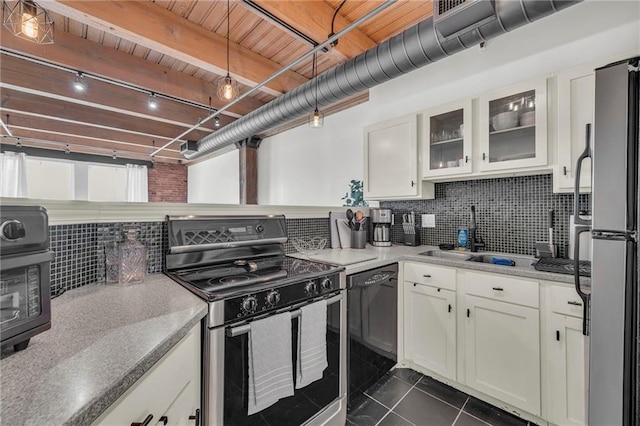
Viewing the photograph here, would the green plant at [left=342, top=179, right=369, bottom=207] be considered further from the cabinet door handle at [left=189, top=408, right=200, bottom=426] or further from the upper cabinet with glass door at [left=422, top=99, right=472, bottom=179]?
the cabinet door handle at [left=189, top=408, right=200, bottom=426]

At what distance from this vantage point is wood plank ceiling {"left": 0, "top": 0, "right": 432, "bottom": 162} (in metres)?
2.12

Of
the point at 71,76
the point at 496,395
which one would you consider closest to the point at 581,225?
the point at 496,395

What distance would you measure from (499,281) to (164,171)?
8520mm

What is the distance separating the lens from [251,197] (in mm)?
4953

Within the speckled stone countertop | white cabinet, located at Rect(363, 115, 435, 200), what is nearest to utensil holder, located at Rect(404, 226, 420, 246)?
white cabinet, located at Rect(363, 115, 435, 200)

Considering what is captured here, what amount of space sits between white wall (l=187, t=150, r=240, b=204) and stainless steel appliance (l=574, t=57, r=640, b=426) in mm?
5410

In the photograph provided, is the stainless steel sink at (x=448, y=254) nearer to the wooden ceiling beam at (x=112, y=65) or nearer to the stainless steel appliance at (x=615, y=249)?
the stainless steel appliance at (x=615, y=249)

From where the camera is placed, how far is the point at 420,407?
1.78 metres

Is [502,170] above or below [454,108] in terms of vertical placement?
below

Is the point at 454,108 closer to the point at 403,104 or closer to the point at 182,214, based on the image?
the point at 403,104

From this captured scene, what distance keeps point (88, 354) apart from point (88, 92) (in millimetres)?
4103

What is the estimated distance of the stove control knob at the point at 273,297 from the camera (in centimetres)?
122

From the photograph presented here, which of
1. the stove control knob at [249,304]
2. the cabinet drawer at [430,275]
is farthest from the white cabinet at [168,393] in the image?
the cabinet drawer at [430,275]

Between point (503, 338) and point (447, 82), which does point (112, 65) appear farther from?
point (503, 338)
